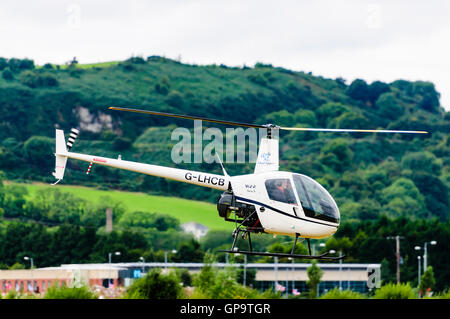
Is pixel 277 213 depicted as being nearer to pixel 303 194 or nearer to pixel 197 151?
pixel 303 194

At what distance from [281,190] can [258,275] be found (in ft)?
314

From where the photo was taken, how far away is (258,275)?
128 m

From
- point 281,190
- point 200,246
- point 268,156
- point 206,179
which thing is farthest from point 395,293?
point 200,246

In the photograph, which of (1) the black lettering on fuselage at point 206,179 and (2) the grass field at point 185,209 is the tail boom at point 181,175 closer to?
(1) the black lettering on fuselage at point 206,179

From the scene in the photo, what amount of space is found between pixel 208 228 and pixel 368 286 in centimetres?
7038

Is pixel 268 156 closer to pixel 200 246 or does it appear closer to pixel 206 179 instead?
pixel 206 179

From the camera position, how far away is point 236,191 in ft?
113

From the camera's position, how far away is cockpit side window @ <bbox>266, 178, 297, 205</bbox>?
1331 inches

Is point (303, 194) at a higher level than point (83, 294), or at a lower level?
higher

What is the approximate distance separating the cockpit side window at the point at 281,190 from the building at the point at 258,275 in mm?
79010

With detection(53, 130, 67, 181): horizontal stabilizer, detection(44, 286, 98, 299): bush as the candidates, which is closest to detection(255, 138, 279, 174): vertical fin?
detection(53, 130, 67, 181): horizontal stabilizer

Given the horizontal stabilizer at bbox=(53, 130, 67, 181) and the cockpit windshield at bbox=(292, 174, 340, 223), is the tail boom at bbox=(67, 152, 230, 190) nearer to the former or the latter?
the horizontal stabilizer at bbox=(53, 130, 67, 181)
